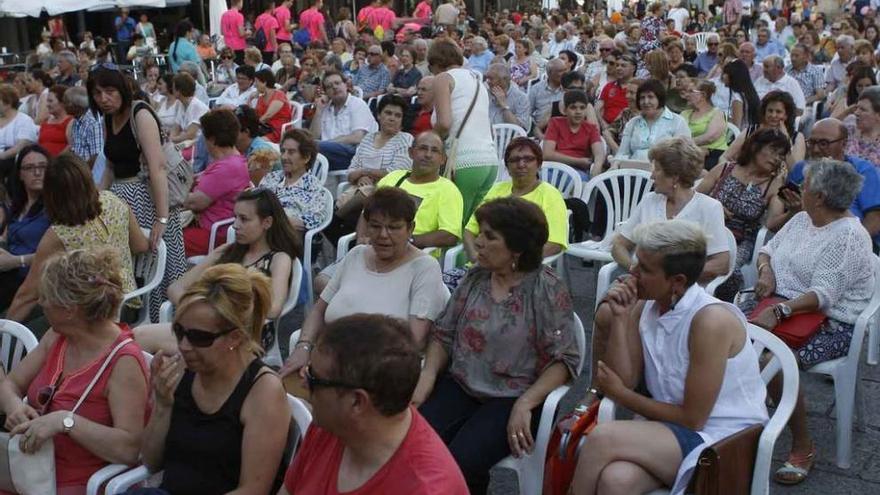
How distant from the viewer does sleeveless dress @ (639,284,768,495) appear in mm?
2898

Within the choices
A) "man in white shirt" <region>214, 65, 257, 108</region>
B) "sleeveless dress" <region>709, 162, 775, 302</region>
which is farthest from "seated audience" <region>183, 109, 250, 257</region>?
"man in white shirt" <region>214, 65, 257, 108</region>

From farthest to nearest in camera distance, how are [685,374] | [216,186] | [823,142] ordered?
[216,186] → [823,142] → [685,374]

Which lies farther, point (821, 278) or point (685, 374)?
point (821, 278)

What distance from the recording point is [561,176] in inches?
260

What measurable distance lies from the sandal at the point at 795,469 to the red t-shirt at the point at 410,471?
1.93m

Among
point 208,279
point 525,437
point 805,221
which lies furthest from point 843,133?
point 208,279

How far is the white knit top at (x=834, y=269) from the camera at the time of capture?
3.87 meters

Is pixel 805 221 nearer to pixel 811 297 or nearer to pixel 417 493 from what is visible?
pixel 811 297

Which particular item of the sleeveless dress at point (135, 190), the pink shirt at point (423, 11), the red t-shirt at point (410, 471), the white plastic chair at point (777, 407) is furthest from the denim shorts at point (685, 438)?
the pink shirt at point (423, 11)

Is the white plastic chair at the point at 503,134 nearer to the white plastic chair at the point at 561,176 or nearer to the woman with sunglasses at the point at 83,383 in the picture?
the white plastic chair at the point at 561,176

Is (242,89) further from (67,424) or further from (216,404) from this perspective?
(216,404)

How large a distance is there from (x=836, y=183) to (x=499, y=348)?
5.24 ft

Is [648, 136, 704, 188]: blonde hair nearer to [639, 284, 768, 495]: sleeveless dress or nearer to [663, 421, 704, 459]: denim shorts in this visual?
[639, 284, 768, 495]: sleeveless dress

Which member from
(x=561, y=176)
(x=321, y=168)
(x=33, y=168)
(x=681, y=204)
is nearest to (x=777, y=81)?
(x=561, y=176)
